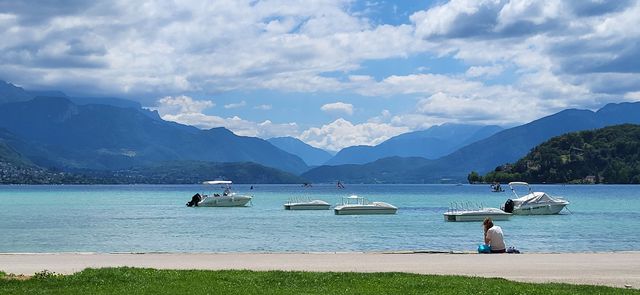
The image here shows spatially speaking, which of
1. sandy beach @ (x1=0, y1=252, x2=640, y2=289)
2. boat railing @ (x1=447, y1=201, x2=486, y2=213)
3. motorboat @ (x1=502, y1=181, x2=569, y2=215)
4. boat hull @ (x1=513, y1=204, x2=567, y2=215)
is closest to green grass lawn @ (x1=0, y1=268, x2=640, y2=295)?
sandy beach @ (x1=0, y1=252, x2=640, y2=289)

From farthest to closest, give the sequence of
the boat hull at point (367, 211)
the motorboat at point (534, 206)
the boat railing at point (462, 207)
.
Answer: the boat hull at point (367, 211) → the boat railing at point (462, 207) → the motorboat at point (534, 206)

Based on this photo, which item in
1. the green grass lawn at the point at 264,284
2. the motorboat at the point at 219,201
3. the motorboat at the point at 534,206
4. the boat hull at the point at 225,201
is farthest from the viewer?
the motorboat at the point at 219,201

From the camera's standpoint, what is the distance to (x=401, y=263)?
31.2 metres

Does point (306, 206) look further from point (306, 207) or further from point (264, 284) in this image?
point (264, 284)

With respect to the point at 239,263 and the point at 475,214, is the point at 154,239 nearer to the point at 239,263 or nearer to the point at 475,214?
the point at 239,263

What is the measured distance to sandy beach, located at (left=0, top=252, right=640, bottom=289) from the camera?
26.9 m

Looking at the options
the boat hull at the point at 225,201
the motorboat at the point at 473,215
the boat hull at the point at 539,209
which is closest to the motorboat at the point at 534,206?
the boat hull at the point at 539,209

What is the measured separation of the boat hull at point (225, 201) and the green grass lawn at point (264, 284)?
112 meters

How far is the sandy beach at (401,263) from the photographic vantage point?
2692cm

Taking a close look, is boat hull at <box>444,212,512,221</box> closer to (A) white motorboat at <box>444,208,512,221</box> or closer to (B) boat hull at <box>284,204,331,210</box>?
(A) white motorboat at <box>444,208,512,221</box>

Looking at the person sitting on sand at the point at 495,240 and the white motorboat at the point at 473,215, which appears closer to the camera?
the person sitting on sand at the point at 495,240

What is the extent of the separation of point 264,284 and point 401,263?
9353 mm

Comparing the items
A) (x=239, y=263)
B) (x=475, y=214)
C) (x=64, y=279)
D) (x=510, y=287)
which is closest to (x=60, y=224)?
(x=475, y=214)

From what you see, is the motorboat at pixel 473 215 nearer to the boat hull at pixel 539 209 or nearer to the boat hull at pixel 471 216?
the boat hull at pixel 471 216
